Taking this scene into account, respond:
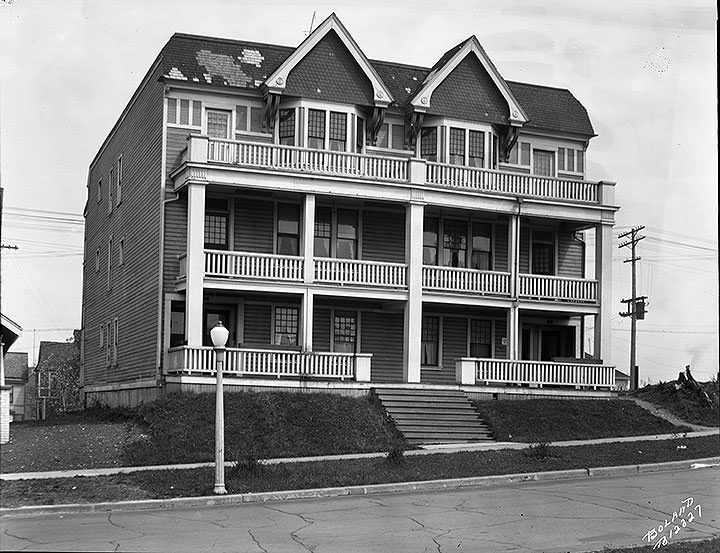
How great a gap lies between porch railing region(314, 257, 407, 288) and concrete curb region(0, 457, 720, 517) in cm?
1011

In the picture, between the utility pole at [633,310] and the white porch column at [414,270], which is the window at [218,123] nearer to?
the white porch column at [414,270]

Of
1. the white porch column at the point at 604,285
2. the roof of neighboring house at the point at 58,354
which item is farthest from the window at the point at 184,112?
the roof of neighboring house at the point at 58,354

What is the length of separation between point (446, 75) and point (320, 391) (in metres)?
10.6

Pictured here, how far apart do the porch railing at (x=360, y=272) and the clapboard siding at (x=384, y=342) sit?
248 centimetres

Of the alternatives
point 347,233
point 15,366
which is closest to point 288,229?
point 347,233

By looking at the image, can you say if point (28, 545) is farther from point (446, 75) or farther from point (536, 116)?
point (536, 116)

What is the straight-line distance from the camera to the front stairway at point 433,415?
24.5 meters

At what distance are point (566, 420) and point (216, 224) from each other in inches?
435

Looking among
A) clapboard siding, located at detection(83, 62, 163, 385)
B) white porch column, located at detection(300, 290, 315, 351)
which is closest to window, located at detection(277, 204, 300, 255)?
white porch column, located at detection(300, 290, 315, 351)

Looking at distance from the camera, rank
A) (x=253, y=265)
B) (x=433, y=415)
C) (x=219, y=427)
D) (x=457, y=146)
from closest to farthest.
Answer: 1. (x=219, y=427)
2. (x=433, y=415)
3. (x=253, y=265)
4. (x=457, y=146)

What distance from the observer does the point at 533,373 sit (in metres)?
29.0

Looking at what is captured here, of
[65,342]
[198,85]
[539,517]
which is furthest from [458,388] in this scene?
[65,342]

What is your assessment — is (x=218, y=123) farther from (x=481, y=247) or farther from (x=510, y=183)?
(x=481, y=247)

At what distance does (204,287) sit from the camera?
2672 centimetres
